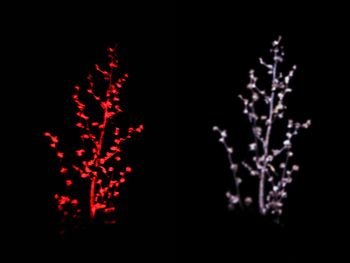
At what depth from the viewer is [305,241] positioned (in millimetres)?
5164

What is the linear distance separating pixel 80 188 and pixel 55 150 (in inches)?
30.6

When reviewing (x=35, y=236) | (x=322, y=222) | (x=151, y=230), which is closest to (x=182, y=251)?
(x=151, y=230)

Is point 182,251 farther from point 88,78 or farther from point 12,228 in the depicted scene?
point 88,78

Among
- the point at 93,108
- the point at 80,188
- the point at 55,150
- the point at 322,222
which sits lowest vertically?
the point at 322,222

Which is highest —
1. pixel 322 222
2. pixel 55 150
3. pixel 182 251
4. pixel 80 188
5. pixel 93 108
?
pixel 93 108


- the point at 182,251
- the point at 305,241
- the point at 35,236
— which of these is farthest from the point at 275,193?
the point at 35,236

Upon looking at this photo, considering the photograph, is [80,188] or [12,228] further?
[80,188]

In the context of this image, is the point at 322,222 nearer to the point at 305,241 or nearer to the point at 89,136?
the point at 305,241

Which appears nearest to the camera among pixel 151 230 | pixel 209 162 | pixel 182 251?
pixel 182 251

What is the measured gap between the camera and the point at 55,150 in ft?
22.3

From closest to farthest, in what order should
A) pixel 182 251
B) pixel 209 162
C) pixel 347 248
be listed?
pixel 182 251, pixel 347 248, pixel 209 162

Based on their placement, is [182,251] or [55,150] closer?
[182,251]

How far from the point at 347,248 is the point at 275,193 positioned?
3.79 ft

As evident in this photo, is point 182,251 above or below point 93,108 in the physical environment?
below
